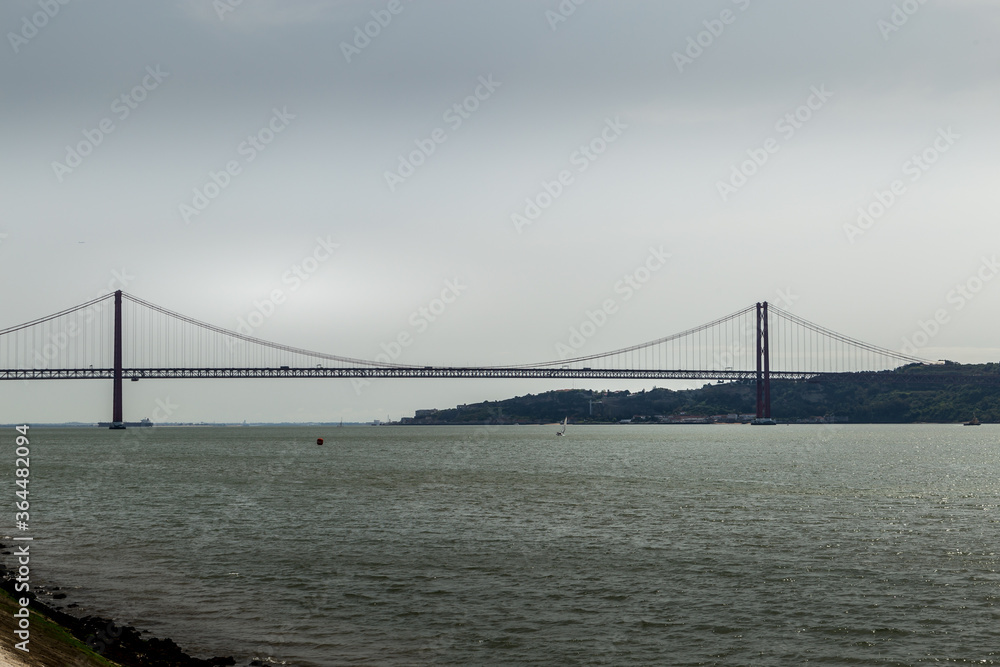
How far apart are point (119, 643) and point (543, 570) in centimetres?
866

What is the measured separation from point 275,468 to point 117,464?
1162cm

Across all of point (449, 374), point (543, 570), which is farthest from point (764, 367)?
point (543, 570)

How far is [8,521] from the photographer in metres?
29.2

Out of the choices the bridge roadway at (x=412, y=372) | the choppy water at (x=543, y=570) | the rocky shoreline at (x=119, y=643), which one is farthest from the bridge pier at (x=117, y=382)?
the rocky shoreline at (x=119, y=643)

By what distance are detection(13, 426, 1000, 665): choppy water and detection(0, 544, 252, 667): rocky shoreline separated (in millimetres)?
659

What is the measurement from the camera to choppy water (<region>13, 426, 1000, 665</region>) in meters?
14.1

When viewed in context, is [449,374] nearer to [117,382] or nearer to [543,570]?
[117,382]

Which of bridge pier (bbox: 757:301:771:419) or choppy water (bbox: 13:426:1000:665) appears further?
bridge pier (bbox: 757:301:771:419)

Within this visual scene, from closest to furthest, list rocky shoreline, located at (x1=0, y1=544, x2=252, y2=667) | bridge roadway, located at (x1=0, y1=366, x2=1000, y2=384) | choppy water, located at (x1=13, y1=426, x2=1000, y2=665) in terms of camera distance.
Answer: rocky shoreline, located at (x1=0, y1=544, x2=252, y2=667) < choppy water, located at (x1=13, y1=426, x2=1000, y2=665) < bridge roadway, located at (x1=0, y1=366, x2=1000, y2=384)

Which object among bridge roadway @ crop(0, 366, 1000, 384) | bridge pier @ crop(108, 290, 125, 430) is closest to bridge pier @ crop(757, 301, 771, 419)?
bridge roadway @ crop(0, 366, 1000, 384)

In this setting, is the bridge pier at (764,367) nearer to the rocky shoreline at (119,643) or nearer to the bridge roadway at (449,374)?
the bridge roadway at (449,374)

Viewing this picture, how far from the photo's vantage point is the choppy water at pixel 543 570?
14.1 m

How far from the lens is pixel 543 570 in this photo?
19.6m

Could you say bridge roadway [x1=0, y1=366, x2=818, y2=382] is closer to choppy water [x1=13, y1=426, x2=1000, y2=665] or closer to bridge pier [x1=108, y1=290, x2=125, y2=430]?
bridge pier [x1=108, y1=290, x2=125, y2=430]
